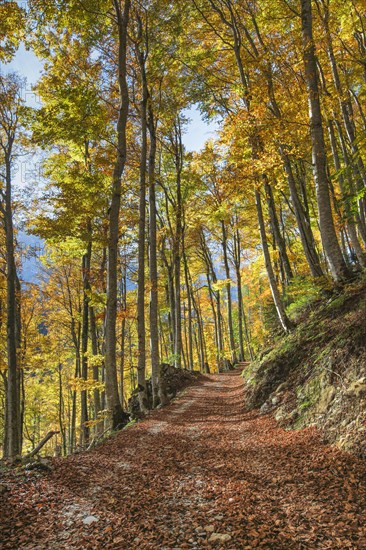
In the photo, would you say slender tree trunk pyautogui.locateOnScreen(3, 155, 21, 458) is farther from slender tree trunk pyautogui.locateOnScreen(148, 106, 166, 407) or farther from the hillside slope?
the hillside slope

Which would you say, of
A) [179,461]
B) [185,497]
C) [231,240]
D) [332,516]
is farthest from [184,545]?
[231,240]

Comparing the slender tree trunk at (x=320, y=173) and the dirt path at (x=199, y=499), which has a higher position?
the slender tree trunk at (x=320, y=173)

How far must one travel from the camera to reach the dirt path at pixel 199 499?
→ 9.89 feet

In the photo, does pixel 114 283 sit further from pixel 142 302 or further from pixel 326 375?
pixel 326 375

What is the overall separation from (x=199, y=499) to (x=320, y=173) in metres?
7.51

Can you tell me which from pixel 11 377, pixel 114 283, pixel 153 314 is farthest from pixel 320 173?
pixel 11 377

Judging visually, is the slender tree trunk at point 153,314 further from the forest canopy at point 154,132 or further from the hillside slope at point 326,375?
the hillside slope at point 326,375

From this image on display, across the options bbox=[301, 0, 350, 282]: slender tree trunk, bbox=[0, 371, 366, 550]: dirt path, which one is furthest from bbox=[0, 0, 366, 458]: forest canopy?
bbox=[0, 371, 366, 550]: dirt path

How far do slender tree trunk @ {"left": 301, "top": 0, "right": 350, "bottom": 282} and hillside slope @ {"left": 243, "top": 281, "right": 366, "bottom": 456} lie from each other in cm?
71

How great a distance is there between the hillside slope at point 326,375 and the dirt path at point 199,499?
42 centimetres

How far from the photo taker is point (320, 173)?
809 cm

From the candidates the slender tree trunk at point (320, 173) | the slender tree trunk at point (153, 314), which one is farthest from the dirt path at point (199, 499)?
the slender tree trunk at point (153, 314)

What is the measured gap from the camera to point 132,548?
9.57 ft

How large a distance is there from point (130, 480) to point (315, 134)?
8473 mm
